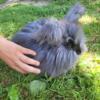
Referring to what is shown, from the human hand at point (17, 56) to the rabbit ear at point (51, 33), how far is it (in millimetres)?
172

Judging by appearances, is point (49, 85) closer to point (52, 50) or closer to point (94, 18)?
point (52, 50)

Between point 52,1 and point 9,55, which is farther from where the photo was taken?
point 52,1

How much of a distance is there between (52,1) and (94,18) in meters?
1.01

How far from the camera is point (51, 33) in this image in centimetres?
314

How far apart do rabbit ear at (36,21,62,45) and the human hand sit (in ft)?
0.56

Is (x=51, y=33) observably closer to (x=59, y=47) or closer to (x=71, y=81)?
(x=59, y=47)

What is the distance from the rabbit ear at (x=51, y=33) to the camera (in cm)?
316

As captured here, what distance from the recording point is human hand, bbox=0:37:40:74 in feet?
10.5

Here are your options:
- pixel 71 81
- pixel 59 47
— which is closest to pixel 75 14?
pixel 59 47

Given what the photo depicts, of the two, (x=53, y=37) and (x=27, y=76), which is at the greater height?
(x=53, y=37)

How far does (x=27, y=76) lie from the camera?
3.47m

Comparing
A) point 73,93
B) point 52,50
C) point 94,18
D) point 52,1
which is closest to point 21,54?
point 52,50

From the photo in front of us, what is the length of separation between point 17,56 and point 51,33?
1.18 ft

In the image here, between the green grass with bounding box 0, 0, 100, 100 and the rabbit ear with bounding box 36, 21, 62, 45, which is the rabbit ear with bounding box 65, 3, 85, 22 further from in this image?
the green grass with bounding box 0, 0, 100, 100
